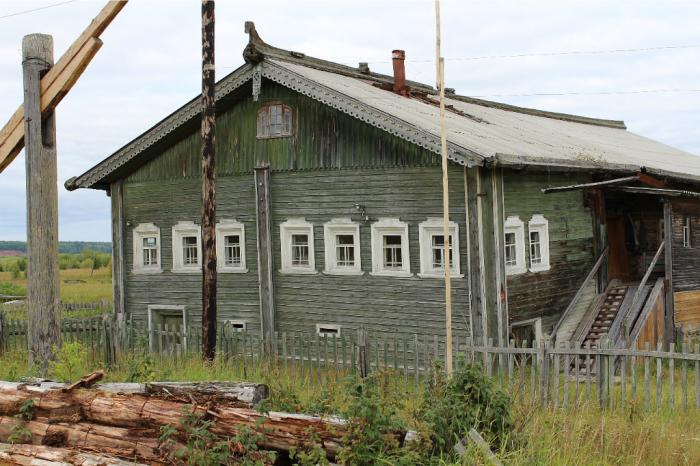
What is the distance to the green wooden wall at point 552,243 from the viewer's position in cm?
1636

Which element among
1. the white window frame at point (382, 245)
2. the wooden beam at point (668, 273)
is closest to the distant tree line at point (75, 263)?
the white window frame at point (382, 245)

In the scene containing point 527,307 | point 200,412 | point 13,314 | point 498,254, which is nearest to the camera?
point 200,412

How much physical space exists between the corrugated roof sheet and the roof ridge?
0.75ft

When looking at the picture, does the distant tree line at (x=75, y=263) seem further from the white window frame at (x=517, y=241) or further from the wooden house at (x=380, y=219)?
the white window frame at (x=517, y=241)

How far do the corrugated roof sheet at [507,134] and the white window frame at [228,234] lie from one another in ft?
12.9

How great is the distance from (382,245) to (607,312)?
5755 millimetres

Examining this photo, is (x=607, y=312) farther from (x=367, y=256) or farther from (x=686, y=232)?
(x=367, y=256)

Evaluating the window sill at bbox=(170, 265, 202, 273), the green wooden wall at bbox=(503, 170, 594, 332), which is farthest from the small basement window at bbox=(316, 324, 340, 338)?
the green wooden wall at bbox=(503, 170, 594, 332)

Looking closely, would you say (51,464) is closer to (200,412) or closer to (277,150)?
(200,412)

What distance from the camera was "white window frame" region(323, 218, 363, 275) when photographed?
55.9ft

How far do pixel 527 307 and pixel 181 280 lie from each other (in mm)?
8451

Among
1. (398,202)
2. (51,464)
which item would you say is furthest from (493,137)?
(51,464)

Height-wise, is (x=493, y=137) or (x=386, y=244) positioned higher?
(x=493, y=137)

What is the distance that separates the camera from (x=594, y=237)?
19.5m
